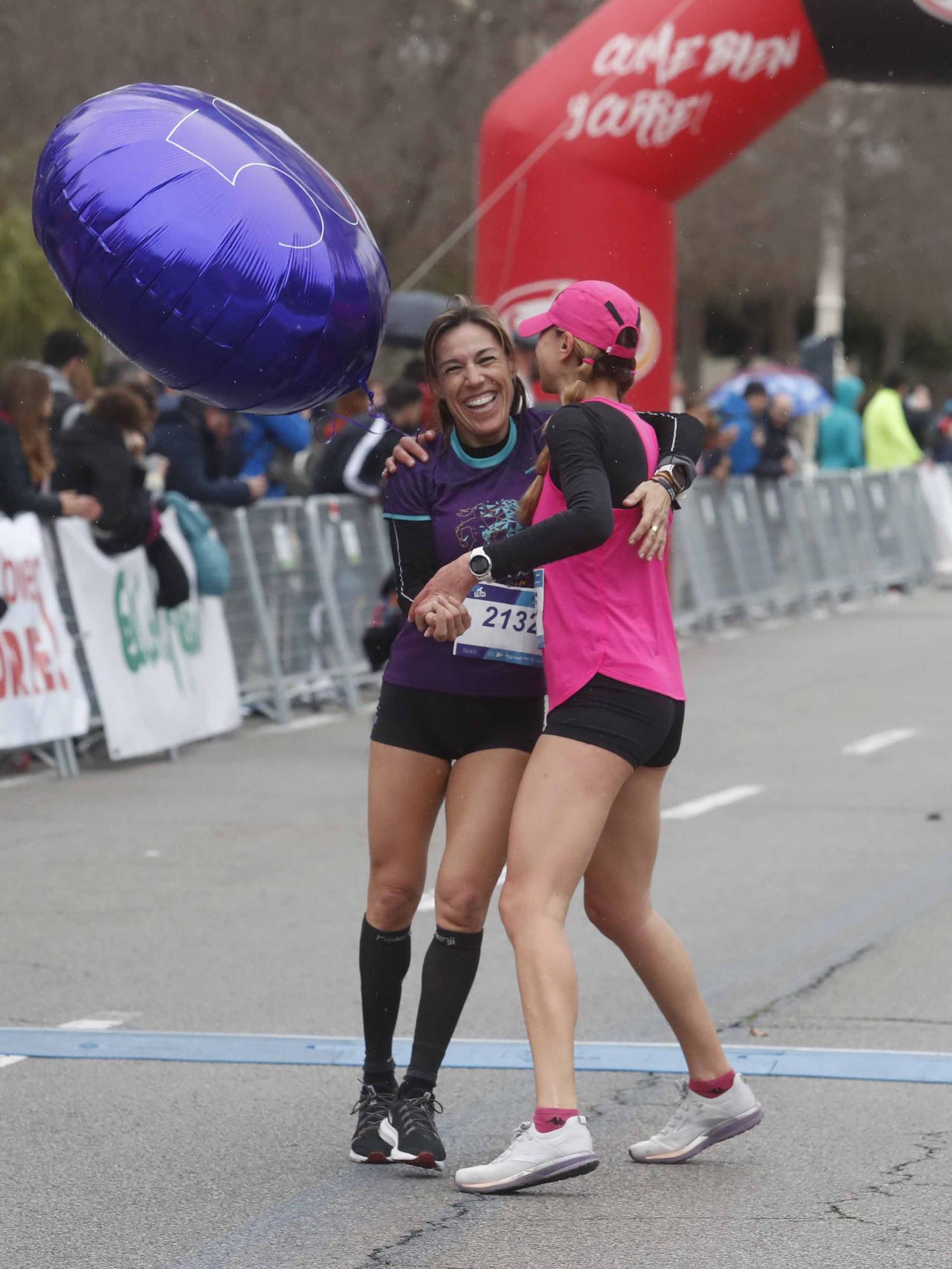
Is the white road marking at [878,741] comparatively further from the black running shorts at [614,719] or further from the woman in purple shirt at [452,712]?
the black running shorts at [614,719]

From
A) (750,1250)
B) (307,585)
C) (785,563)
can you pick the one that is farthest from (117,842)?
(785,563)

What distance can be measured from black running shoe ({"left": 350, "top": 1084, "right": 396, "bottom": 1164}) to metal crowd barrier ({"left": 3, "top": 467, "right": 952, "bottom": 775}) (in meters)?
6.27

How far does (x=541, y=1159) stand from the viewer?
15.0 feet

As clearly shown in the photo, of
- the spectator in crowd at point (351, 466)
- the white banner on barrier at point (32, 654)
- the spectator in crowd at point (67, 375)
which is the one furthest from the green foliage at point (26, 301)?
the white banner on barrier at point (32, 654)

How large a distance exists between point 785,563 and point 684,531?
263cm

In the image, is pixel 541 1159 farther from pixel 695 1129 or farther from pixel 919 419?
pixel 919 419

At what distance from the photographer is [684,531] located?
1905cm

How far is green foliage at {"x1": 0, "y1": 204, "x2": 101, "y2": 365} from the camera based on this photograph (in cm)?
2967

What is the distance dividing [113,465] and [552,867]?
677 centimetres

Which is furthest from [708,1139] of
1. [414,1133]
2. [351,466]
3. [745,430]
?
[745,430]

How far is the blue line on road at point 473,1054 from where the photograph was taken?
229 inches

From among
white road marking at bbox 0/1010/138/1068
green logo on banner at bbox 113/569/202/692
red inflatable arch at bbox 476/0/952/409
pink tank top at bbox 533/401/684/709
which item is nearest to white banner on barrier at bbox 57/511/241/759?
green logo on banner at bbox 113/569/202/692

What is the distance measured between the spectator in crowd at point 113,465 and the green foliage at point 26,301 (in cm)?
1846

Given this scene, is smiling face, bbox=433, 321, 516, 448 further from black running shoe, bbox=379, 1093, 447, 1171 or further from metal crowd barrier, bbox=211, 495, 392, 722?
metal crowd barrier, bbox=211, 495, 392, 722
